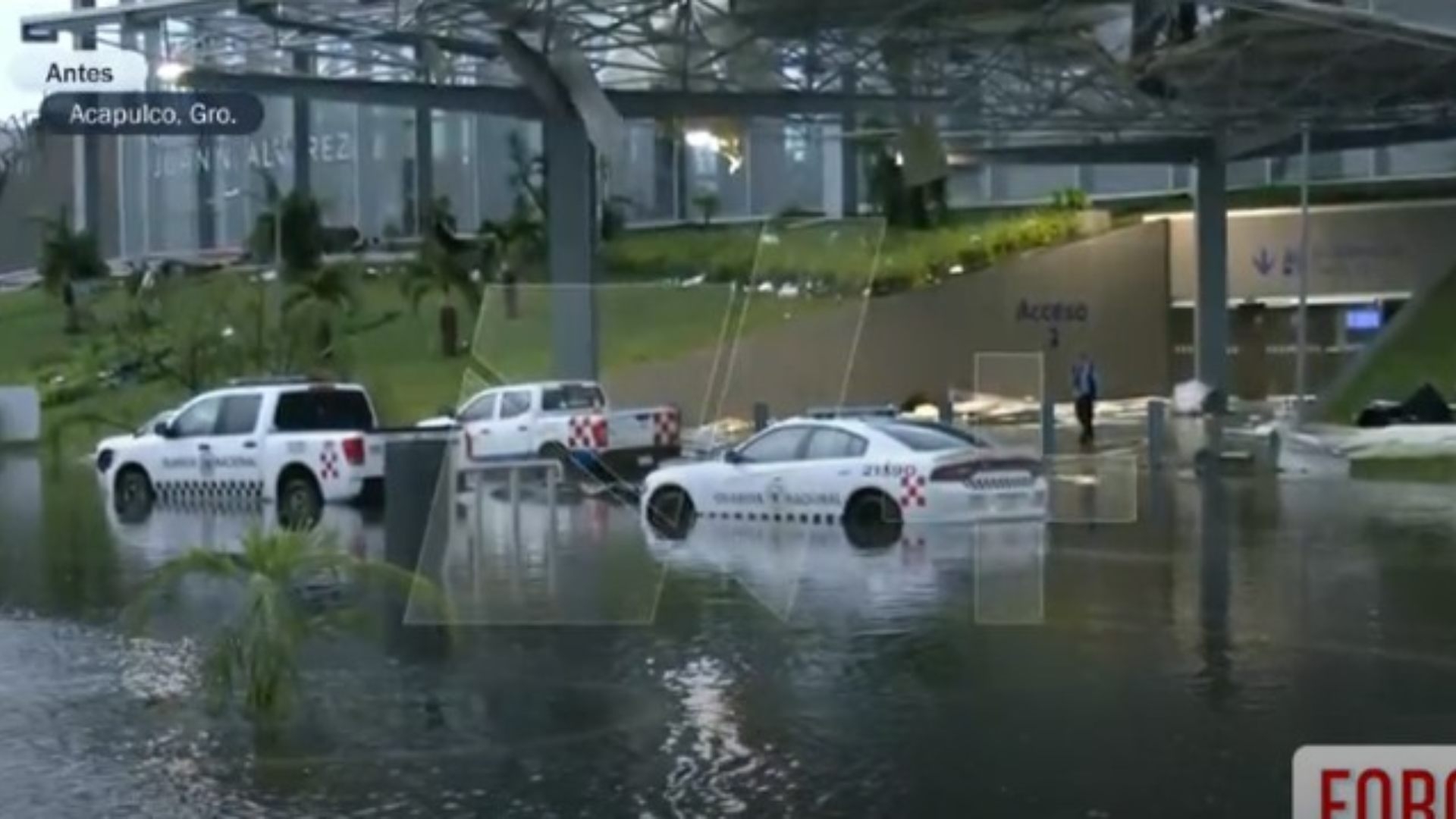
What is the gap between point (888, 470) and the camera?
24000 millimetres

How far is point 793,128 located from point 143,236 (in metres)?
24.9

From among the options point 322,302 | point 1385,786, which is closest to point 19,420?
point 322,302

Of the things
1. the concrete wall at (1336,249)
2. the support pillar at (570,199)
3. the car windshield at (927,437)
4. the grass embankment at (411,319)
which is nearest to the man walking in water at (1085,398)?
the grass embankment at (411,319)

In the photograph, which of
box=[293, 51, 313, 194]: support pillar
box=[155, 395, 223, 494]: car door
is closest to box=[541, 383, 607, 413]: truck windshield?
box=[155, 395, 223, 494]: car door

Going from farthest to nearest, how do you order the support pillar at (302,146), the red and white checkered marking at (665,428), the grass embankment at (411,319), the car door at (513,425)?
the support pillar at (302,146) → the grass embankment at (411,319) → the red and white checkered marking at (665,428) → the car door at (513,425)

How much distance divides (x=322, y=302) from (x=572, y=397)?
1021 inches

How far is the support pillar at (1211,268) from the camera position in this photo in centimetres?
6116

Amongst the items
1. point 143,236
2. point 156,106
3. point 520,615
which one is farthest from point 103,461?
point 143,236

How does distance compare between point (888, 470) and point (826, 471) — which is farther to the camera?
point (826, 471)

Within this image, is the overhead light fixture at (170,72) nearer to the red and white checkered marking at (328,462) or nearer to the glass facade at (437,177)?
the red and white checkered marking at (328,462)

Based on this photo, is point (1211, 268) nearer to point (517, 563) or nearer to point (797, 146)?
point (797, 146)

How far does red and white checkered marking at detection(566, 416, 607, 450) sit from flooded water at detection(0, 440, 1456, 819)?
6.87 meters

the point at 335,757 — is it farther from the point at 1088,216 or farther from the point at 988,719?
the point at 1088,216

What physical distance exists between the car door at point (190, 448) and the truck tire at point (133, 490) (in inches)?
8.1
